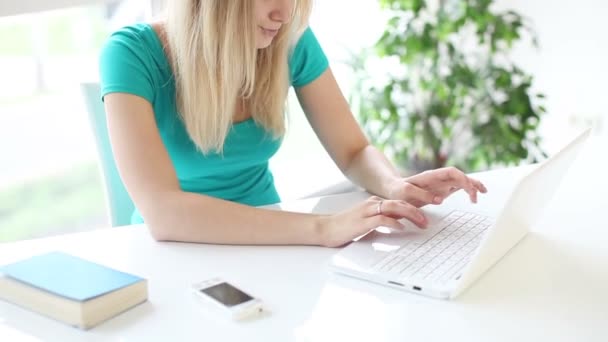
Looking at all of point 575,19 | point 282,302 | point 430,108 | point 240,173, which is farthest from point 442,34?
point 282,302

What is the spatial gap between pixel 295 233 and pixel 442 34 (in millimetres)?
1895

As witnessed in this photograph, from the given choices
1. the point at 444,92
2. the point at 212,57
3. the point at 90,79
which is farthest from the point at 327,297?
the point at 444,92

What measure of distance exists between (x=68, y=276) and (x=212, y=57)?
1.94ft

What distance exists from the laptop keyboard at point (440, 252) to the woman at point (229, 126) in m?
0.05

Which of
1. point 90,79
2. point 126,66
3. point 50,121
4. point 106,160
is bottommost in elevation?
point 50,121

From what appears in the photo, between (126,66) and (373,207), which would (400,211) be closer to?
(373,207)

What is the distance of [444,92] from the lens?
9.76ft

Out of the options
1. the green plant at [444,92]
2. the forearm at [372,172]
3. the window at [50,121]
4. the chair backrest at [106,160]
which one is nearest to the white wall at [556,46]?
the green plant at [444,92]

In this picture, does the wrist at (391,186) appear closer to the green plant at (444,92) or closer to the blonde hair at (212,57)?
the blonde hair at (212,57)

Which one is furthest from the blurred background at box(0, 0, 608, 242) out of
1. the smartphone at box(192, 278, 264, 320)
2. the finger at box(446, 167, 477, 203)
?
the smartphone at box(192, 278, 264, 320)

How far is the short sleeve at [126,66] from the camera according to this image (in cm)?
136

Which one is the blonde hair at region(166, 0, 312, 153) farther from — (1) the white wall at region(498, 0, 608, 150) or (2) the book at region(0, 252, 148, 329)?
(1) the white wall at region(498, 0, 608, 150)

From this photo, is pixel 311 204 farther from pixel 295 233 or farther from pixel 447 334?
pixel 447 334

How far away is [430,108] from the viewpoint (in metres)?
3.05
